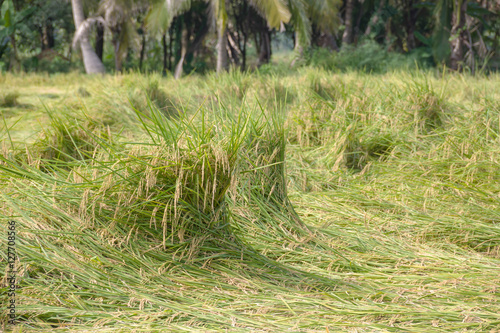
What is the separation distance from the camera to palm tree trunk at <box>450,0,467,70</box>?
32.5ft

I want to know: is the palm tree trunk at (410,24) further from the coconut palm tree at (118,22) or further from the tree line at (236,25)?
the coconut palm tree at (118,22)

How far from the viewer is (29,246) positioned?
2068 mm

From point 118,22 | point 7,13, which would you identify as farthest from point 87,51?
point 7,13

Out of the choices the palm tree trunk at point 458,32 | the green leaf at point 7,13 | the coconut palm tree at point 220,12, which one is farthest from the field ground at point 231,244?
the green leaf at point 7,13

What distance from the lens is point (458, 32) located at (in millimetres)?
10141

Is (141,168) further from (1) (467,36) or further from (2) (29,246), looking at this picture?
(1) (467,36)

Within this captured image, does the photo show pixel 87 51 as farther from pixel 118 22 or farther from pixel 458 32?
pixel 458 32

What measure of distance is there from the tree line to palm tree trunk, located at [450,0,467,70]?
0.02 metres

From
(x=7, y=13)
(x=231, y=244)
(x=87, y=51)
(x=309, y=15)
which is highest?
(x=7, y=13)

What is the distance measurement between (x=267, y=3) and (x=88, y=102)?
571cm

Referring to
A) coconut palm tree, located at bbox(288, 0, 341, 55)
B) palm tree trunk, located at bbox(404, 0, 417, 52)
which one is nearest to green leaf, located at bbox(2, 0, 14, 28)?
coconut palm tree, located at bbox(288, 0, 341, 55)

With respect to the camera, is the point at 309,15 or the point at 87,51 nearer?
the point at 87,51

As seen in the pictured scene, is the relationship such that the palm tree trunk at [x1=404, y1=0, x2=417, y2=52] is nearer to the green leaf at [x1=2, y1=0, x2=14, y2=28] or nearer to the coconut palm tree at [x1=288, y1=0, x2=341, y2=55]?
the coconut palm tree at [x1=288, y1=0, x2=341, y2=55]

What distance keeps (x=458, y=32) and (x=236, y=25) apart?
8.95m
